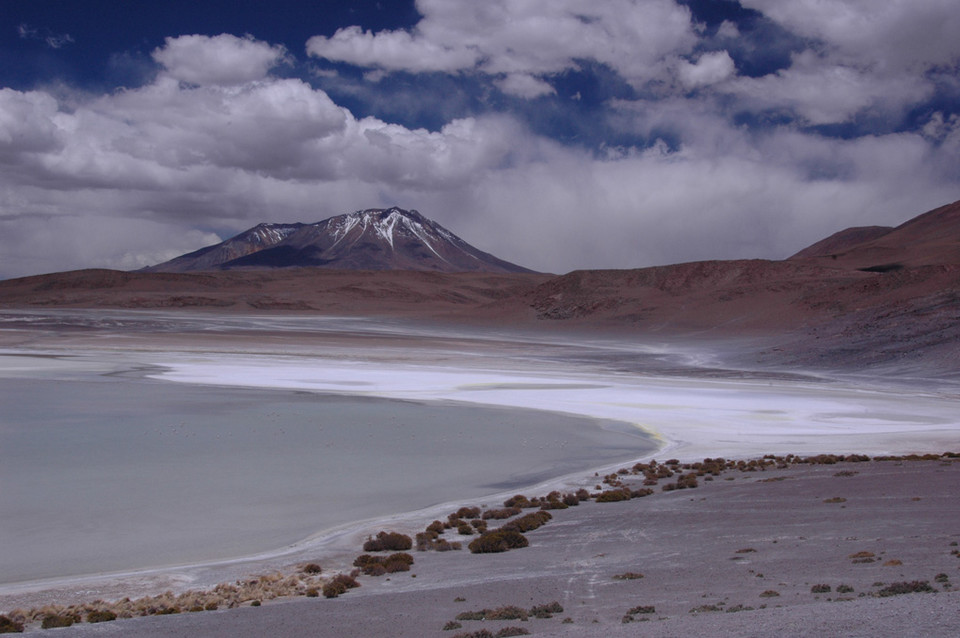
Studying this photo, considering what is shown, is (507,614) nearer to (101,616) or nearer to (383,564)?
(383,564)

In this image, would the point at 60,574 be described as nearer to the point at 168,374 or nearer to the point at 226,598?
the point at 226,598

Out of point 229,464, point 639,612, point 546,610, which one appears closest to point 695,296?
point 229,464

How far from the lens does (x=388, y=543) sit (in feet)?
38.6

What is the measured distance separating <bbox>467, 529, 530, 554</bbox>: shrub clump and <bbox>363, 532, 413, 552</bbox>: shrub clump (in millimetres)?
914

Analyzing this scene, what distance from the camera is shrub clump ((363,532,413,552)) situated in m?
11.7

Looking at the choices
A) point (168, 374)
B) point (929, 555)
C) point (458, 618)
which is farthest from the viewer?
point (168, 374)

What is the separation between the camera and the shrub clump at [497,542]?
11547mm

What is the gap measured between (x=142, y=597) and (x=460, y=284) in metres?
172

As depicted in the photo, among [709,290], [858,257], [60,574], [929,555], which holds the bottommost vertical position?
[60,574]

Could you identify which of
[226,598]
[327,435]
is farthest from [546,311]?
[226,598]

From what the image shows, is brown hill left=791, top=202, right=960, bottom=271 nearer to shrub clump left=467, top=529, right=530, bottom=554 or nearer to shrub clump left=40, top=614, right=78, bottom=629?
shrub clump left=467, top=529, right=530, bottom=554

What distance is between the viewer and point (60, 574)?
1064 centimetres

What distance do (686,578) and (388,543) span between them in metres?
4.40

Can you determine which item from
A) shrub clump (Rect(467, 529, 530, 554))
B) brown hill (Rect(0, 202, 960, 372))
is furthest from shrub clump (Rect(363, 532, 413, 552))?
brown hill (Rect(0, 202, 960, 372))
